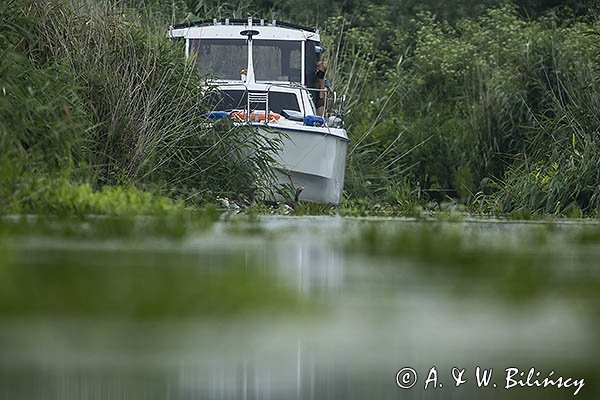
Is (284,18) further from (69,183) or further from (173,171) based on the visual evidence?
(69,183)

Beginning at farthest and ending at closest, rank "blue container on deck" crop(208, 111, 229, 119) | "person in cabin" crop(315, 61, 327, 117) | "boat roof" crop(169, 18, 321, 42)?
"person in cabin" crop(315, 61, 327, 117)
"boat roof" crop(169, 18, 321, 42)
"blue container on deck" crop(208, 111, 229, 119)

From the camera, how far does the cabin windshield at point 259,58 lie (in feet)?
65.0

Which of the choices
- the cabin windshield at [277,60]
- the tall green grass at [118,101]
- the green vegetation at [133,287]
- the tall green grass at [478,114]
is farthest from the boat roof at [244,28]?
the green vegetation at [133,287]

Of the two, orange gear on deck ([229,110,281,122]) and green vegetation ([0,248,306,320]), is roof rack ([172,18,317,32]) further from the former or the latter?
green vegetation ([0,248,306,320])

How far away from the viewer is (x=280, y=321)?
4.17 metres

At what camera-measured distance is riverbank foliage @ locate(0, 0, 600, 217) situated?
10320mm

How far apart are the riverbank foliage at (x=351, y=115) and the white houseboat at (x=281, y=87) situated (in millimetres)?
689

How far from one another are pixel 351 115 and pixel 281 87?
18.8 ft

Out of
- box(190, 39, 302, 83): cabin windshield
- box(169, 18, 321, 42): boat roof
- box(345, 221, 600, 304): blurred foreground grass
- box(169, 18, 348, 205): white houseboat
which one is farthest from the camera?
box(190, 39, 302, 83): cabin windshield

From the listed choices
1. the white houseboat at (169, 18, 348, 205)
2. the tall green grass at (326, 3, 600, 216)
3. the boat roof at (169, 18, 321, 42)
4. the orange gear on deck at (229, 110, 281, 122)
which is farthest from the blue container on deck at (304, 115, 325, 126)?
the boat roof at (169, 18, 321, 42)

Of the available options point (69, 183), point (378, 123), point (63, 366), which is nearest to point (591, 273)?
point (63, 366)

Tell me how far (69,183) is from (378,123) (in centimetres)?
1618

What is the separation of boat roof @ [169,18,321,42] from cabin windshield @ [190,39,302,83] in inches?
3.0

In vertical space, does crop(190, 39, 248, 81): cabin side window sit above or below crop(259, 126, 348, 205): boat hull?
above
